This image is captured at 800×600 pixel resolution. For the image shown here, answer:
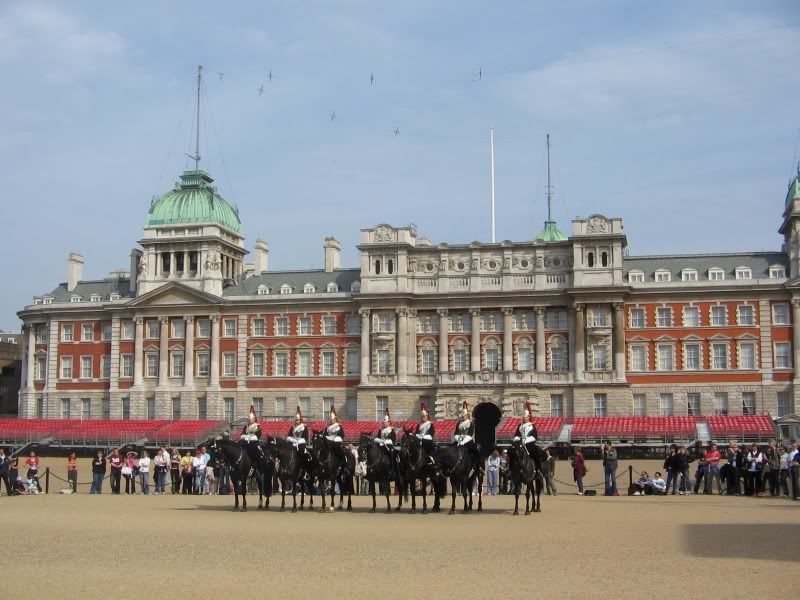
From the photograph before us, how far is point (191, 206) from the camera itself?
8219cm

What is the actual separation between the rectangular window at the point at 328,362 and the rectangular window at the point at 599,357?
18471 mm

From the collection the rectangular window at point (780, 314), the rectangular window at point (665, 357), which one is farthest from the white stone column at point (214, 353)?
the rectangular window at point (780, 314)

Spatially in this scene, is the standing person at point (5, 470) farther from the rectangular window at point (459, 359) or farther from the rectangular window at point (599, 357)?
the rectangular window at point (599, 357)

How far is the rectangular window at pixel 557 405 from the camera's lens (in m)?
71.8

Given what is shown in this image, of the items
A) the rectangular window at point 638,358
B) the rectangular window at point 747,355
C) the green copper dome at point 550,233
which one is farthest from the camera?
the green copper dome at point 550,233

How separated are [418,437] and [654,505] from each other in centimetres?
750

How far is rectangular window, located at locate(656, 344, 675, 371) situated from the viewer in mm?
71938

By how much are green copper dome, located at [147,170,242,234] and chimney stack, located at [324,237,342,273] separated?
26.0 feet

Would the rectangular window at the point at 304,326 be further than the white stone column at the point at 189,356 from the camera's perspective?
No

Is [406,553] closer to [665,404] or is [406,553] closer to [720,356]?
[665,404]

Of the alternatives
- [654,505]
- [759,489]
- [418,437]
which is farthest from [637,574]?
[759,489]

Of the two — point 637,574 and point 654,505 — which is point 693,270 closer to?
point 654,505

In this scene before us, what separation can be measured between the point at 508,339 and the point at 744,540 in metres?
52.4

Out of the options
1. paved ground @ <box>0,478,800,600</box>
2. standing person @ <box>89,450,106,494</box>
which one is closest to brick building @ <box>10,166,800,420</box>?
standing person @ <box>89,450,106,494</box>
